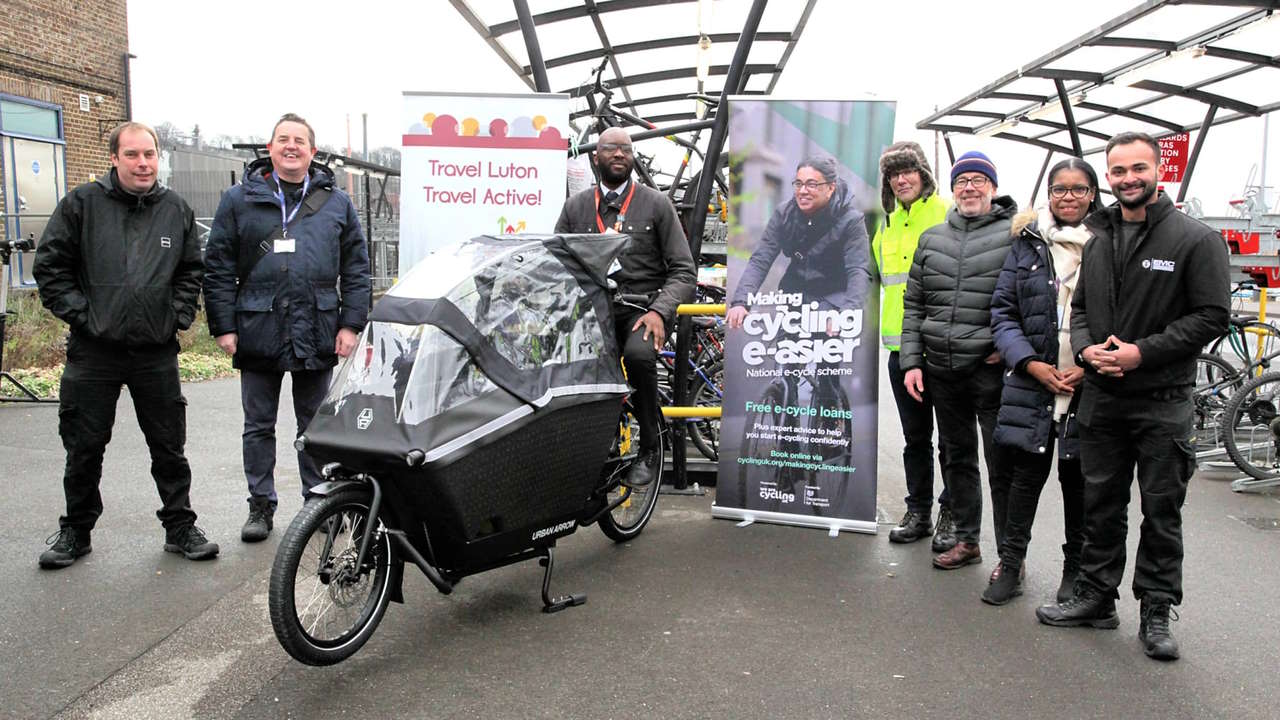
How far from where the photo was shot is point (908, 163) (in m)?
5.07

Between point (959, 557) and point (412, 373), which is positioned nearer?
point (412, 373)

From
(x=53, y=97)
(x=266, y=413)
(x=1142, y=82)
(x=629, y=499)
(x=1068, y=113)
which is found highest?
(x=53, y=97)

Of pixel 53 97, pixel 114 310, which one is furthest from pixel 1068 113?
pixel 53 97

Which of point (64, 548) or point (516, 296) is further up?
point (516, 296)

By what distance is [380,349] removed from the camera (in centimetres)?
370

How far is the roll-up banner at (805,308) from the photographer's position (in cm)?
544

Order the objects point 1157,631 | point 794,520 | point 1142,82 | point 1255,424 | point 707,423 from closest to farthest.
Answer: point 1157,631
point 794,520
point 1255,424
point 707,423
point 1142,82

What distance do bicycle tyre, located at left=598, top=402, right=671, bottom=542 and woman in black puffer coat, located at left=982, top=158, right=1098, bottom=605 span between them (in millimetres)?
1846

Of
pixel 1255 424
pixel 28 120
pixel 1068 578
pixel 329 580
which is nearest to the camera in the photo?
pixel 329 580

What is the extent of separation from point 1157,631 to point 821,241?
263 cm

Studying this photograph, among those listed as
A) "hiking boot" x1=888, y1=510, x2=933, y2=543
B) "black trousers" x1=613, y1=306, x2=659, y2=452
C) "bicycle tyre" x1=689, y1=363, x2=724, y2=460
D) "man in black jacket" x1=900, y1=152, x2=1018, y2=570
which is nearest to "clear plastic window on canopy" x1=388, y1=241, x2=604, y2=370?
"black trousers" x1=613, y1=306, x2=659, y2=452

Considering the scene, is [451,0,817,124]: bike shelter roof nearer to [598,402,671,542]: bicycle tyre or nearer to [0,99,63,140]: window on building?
[598,402,671,542]: bicycle tyre

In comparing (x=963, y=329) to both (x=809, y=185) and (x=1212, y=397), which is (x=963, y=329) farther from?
(x=1212, y=397)

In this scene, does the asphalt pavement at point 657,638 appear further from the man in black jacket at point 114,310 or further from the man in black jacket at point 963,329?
the man in black jacket at point 963,329
